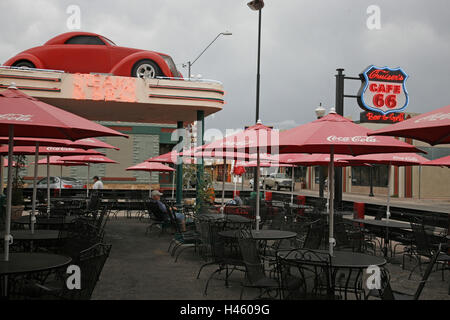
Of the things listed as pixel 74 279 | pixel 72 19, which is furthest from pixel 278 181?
pixel 74 279

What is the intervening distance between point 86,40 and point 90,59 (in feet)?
5.21

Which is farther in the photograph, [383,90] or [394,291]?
[383,90]

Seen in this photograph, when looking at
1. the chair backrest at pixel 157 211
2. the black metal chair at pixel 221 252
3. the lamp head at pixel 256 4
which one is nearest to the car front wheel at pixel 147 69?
the lamp head at pixel 256 4

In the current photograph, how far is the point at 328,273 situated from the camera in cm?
461

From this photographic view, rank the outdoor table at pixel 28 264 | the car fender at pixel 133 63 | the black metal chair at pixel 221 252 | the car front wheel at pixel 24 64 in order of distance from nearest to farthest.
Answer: the outdoor table at pixel 28 264 → the black metal chair at pixel 221 252 → the car front wheel at pixel 24 64 → the car fender at pixel 133 63

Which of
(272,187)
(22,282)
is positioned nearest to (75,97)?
(22,282)

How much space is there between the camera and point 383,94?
Result: 20094 mm

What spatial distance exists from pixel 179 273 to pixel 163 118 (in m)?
12.8

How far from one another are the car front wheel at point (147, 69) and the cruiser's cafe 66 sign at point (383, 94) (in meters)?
8.73

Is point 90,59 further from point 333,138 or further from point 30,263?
point 30,263

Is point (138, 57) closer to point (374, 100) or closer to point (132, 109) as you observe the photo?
point (132, 109)

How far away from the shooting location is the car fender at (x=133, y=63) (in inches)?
701

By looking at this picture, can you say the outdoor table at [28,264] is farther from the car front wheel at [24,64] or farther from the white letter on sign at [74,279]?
the car front wheel at [24,64]

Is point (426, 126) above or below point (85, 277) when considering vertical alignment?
above
